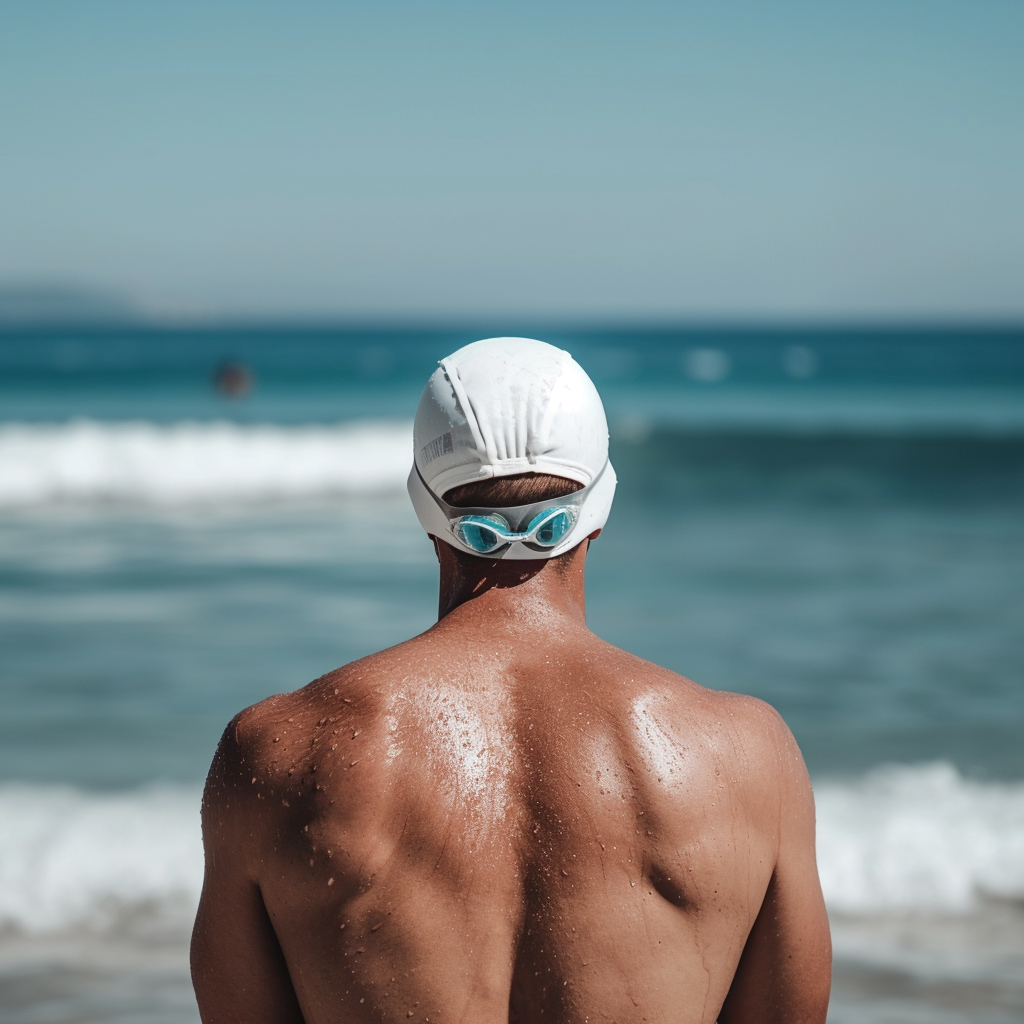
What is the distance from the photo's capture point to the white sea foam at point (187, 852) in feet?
14.4

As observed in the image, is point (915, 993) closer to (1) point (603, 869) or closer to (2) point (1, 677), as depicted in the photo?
(1) point (603, 869)

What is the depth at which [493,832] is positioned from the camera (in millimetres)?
1308

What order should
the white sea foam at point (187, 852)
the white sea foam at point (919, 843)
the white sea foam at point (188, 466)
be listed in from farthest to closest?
the white sea foam at point (188, 466)
the white sea foam at point (919, 843)
the white sea foam at point (187, 852)

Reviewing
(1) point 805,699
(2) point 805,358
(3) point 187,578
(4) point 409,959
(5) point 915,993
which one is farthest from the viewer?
(2) point 805,358

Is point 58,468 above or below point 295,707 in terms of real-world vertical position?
below

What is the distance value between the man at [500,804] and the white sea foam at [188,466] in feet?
45.3

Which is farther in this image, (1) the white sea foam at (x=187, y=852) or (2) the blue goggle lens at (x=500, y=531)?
(1) the white sea foam at (x=187, y=852)

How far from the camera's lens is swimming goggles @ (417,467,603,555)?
A: 53.9 inches

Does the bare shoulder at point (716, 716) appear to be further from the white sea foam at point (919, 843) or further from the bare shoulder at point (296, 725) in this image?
the white sea foam at point (919, 843)

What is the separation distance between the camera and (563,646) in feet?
4.55

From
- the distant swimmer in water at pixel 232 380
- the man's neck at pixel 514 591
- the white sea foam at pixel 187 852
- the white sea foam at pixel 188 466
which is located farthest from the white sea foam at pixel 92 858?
the distant swimmer in water at pixel 232 380

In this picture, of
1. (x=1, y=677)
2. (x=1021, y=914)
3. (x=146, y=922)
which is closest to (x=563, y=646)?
(x=146, y=922)

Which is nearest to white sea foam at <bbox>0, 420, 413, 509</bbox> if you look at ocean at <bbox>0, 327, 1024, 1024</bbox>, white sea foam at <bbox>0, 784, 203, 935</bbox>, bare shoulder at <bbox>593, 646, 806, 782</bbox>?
ocean at <bbox>0, 327, 1024, 1024</bbox>

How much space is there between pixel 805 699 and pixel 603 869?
576cm
